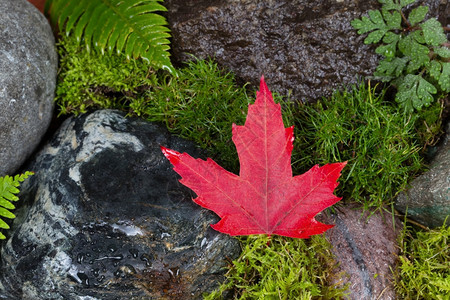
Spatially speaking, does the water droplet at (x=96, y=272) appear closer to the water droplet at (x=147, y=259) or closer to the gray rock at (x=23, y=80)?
the water droplet at (x=147, y=259)

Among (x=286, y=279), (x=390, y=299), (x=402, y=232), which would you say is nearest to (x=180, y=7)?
(x=286, y=279)

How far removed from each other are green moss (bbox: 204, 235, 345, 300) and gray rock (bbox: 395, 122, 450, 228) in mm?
851

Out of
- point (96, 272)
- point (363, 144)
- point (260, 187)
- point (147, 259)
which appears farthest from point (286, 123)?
point (96, 272)

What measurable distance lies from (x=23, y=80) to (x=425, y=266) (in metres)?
3.36

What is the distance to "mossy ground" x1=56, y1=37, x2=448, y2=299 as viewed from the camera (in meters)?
2.83

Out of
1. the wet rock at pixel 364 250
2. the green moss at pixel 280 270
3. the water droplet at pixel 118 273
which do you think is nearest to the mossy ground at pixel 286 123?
the green moss at pixel 280 270

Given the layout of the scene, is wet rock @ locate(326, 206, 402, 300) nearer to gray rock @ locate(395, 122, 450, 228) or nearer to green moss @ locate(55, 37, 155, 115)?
gray rock @ locate(395, 122, 450, 228)

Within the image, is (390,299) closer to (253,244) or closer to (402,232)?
(402,232)

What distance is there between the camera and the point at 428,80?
3207mm

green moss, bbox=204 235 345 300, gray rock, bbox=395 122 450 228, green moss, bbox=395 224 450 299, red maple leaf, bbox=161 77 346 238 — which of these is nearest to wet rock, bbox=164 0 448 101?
gray rock, bbox=395 122 450 228

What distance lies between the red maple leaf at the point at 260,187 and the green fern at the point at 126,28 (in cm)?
113

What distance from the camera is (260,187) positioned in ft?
8.16

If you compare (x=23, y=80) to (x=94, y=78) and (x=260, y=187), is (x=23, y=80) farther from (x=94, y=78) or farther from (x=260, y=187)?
(x=260, y=187)

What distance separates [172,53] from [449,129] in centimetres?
248
